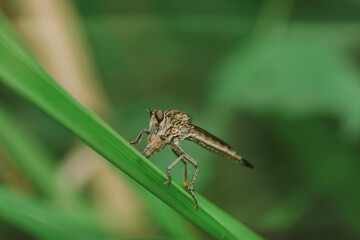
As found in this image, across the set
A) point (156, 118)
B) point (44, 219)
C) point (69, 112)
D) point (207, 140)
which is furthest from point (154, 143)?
point (69, 112)

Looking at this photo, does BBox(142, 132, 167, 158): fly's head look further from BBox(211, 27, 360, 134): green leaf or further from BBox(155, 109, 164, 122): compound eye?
BBox(211, 27, 360, 134): green leaf

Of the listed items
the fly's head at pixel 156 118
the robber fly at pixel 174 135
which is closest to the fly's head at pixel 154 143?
the robber fly at pixel 174 135

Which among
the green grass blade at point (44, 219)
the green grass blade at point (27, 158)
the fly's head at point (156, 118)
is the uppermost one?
the fly's head at point (156, 118)

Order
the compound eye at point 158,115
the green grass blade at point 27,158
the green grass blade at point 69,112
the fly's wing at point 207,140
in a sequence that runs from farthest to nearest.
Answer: the green grass blade at point 27,158 < the fly's wing at point 207,140 < the compound eye at point 158,115 < the green grass blade at point 69,112

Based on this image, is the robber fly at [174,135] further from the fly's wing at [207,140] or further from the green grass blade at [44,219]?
the green grass blade at [44,219]

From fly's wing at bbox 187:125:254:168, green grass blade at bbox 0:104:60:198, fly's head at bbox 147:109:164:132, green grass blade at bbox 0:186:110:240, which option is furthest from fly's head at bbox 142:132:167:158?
green grass blade at bbox 0:104:60:198

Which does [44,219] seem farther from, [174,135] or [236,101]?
[236,101]
